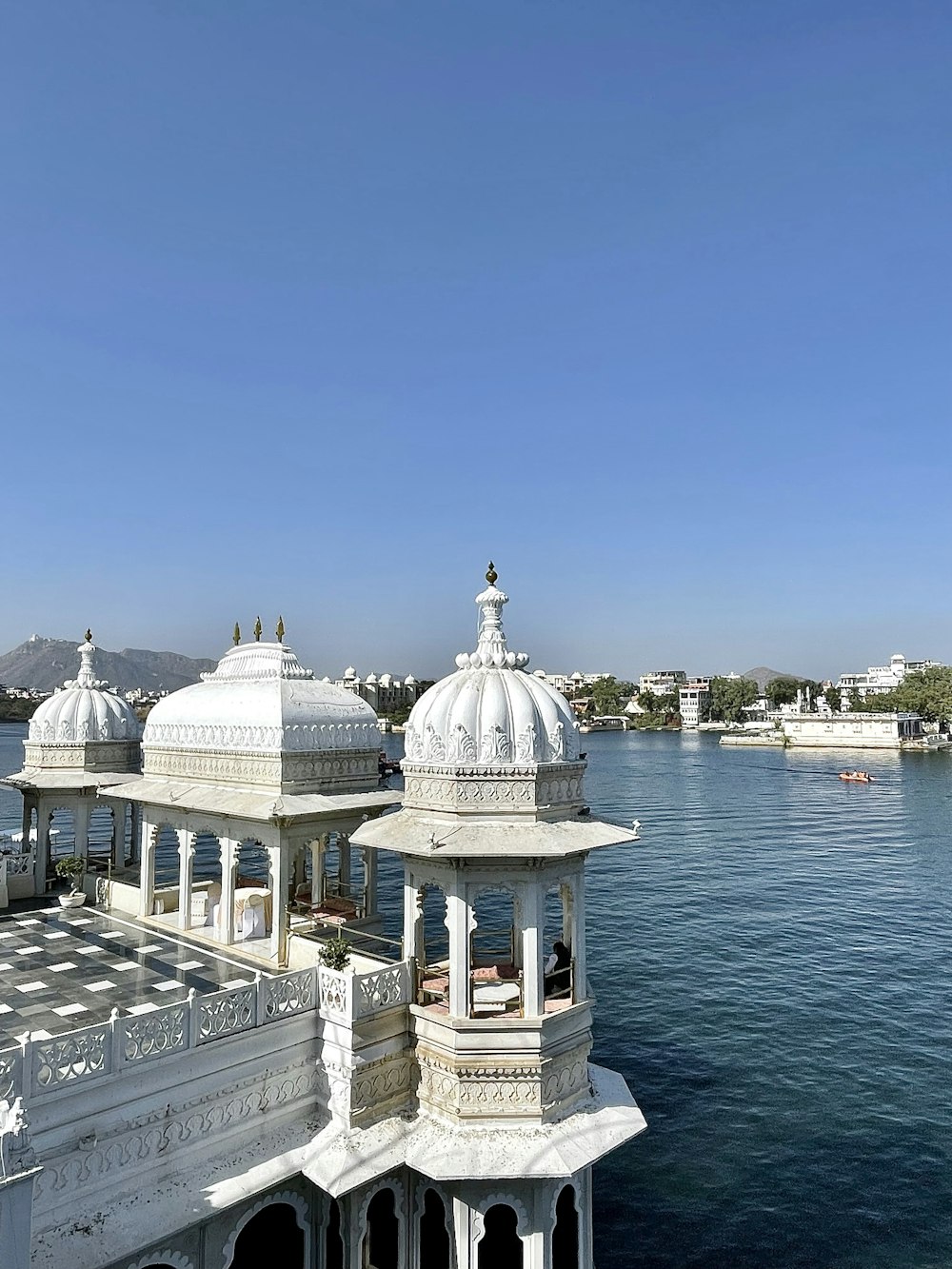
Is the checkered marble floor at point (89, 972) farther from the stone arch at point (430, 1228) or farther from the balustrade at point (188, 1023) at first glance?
the stone arch at point (430, 1228)

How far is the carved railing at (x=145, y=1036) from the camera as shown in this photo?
9.01 metres

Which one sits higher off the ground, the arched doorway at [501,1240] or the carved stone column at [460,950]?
the carved stone column at [460,950]

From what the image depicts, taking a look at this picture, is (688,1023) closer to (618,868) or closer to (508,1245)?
(508,1245)

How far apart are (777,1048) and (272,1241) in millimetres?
14780

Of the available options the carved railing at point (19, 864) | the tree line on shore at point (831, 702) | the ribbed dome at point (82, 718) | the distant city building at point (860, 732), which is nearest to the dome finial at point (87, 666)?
the ribbed dome at point (82, 718)

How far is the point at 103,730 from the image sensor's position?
853 inches

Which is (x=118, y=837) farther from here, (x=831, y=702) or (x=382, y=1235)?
(x=831, y=702)

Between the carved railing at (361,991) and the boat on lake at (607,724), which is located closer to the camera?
the carved railing at (361,991)

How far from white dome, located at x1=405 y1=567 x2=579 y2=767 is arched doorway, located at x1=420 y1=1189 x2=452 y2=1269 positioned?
5.87 meters

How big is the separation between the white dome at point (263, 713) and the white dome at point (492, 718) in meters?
3.07

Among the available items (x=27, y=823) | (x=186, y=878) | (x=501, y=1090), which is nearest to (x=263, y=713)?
(x=186, y=878)

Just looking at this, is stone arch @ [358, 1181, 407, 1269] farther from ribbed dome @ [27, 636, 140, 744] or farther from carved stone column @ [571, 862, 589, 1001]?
ribbed dome @ [27, 636, 140, 744]

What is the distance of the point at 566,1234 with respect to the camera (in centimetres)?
1140

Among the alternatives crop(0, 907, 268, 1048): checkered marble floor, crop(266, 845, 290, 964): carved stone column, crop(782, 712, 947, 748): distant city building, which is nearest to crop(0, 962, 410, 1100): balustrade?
crop(0, 907, 268, 1048): checkered marble floor
